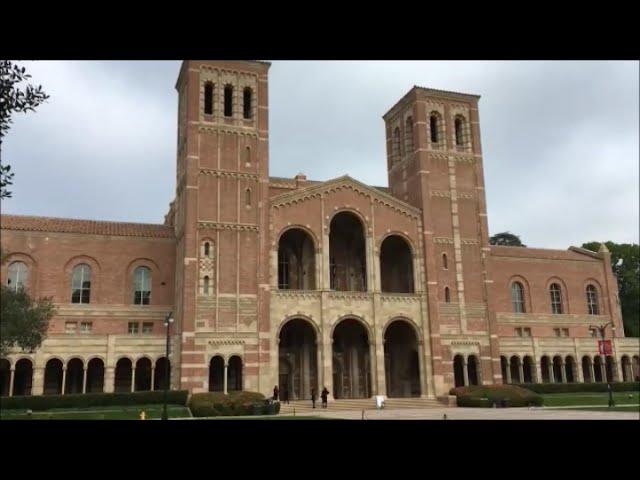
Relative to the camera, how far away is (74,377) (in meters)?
42.4

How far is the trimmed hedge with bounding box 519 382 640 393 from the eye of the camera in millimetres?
48656

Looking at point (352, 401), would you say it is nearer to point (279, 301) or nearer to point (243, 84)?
point (279, 301)

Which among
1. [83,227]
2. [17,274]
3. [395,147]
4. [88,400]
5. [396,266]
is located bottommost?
[88,400]

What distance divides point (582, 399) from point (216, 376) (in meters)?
25.5

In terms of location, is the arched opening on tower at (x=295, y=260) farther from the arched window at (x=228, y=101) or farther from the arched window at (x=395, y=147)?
the arched window at (x=395, y=147)

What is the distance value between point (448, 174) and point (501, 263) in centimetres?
1085

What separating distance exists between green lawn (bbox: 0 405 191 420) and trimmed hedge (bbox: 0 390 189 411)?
0.44 m

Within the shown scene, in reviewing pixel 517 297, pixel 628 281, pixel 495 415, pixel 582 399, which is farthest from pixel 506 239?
pixel 495 415

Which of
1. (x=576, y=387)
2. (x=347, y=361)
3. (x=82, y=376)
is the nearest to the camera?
(x=82, y=376)

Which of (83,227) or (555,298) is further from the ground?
(83,227)

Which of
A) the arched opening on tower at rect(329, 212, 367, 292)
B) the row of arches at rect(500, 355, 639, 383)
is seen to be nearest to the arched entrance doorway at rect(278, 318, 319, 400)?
the arched opening on tower at rect(329, 212, 367, 292)

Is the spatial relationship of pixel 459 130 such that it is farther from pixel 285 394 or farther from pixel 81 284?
pixel 81 284

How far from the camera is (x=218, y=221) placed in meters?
43.3
